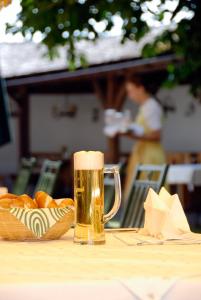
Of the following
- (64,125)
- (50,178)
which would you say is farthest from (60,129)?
(50,178)

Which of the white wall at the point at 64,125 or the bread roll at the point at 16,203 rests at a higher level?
the bread roll at the point at 16,203

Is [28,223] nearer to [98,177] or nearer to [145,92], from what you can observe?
[98,177]

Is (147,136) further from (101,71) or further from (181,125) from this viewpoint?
(181,125)

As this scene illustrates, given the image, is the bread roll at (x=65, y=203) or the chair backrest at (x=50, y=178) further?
the chair backrest at (x=50, y=178)

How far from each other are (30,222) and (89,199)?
6.5 inches

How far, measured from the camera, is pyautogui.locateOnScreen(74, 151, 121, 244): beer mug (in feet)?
6.64

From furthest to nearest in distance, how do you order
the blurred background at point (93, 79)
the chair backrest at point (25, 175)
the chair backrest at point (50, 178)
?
the blurred background at point (93, 79) < the chair backrest at point (25, 175) < the chair backrest at point (50, 178)

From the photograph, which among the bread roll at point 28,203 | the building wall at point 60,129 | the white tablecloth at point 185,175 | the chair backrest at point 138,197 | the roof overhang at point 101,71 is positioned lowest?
the building wall at point 60,129

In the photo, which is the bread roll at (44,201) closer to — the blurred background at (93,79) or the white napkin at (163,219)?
the white napkin at (163,219)

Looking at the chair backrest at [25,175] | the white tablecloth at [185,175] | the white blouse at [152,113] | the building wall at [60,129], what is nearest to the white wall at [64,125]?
the building wall at [60,129]

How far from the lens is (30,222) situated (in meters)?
2.08

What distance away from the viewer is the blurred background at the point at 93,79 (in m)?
5.64

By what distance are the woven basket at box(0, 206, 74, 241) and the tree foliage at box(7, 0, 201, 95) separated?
3.48 metres

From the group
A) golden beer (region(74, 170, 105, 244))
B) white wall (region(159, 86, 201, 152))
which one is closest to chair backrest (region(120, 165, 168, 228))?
golden beer (region(74, 170, 105, 244))
